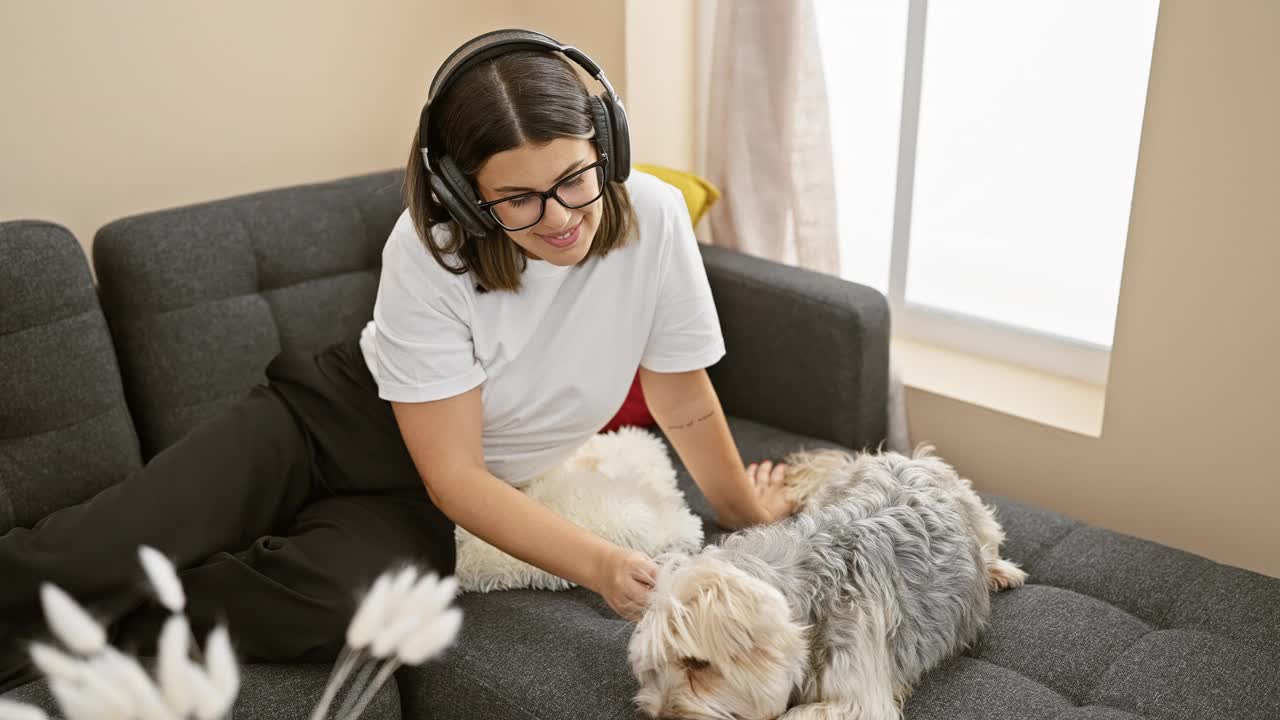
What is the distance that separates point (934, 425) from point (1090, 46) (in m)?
0.94

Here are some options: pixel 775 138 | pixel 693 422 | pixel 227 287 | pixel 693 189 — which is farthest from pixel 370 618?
pixel 775 138

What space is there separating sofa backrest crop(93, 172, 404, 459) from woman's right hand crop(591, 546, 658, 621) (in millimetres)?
998

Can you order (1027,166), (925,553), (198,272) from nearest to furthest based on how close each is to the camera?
1. (925,553)
2. (198,272)
3. (1027,166)

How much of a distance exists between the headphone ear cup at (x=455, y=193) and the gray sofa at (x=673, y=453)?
2.17ft

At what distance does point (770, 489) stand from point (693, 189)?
0.83 m

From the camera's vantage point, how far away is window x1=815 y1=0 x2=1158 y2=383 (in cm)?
253

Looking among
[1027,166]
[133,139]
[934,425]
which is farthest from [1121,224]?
[133,139]

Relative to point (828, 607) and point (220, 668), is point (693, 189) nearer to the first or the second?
point (828, 607)

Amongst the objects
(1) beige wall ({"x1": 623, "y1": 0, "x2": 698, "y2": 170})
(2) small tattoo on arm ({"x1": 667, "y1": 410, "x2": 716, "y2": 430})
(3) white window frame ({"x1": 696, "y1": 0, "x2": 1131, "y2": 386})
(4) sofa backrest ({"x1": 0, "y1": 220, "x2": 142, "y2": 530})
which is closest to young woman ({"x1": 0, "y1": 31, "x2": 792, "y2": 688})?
(2) small tattoo on arm ({"x1": 667, "y1": 410, "x2": 716, "y2": 430})

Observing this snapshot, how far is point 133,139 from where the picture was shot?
2.50 meters

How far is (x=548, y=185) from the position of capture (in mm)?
1559

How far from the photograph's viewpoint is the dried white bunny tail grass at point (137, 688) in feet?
2.31

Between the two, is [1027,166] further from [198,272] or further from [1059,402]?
[198,272]

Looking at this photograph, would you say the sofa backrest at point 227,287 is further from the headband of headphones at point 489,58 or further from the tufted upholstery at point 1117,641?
the tufted upholstery at point 1117,641
